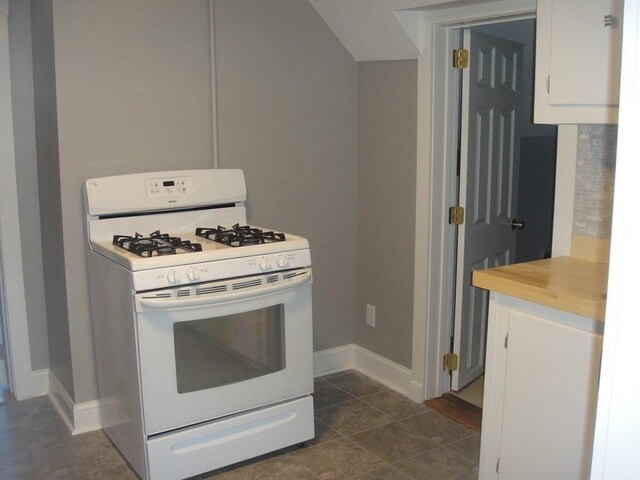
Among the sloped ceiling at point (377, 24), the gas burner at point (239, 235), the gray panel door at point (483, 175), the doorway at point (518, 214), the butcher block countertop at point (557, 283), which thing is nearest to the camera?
the butcher block countertop at point (557, 283)

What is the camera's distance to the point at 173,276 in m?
2.51

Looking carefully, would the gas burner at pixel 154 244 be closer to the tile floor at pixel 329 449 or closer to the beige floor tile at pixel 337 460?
the tile floor at pixel 329 449

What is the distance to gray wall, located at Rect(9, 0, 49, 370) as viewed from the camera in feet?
10.4

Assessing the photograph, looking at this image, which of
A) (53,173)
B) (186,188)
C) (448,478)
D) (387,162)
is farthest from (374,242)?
(53,173)

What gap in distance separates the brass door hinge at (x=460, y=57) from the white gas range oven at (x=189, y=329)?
1168mm

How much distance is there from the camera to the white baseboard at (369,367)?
3.52m

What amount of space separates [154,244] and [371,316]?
4.81 feet

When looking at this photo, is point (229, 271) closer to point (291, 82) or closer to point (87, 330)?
point (87, 330)

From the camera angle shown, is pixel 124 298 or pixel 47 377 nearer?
pixel 124 298

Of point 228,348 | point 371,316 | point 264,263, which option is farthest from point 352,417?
point 264,263

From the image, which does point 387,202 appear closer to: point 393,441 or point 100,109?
point 393,441

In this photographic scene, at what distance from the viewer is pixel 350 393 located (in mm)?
3580

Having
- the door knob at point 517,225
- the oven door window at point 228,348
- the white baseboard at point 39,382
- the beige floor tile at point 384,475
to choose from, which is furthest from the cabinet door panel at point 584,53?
the white baseboard at point 39,382

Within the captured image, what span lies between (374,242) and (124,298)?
1528mm
